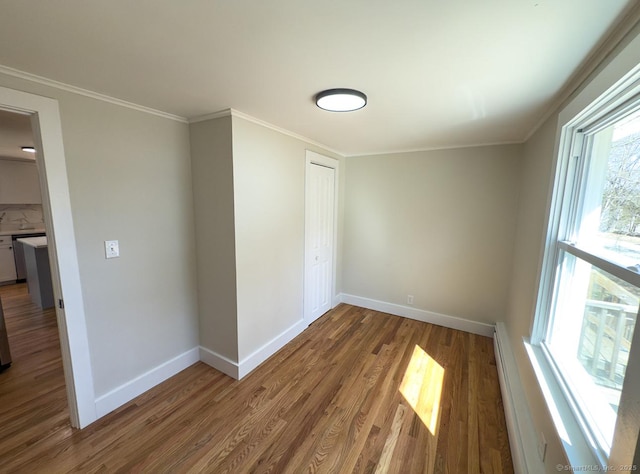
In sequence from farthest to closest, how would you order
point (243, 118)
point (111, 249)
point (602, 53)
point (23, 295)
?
point (23, 295) < point (243, 118) < point (111, 249) < point (602, 53)

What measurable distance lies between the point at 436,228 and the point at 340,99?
2.23m

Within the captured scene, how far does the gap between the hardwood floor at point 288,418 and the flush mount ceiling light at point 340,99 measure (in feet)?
7.30

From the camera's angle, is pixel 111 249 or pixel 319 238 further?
pixel 319 238

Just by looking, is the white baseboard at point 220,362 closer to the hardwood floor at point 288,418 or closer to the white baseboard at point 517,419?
the hardwood floor at point 288,418

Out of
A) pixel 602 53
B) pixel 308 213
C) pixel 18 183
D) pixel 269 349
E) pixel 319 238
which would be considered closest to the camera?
pixel 602 53

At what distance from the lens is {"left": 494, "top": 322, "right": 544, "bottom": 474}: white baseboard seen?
1.36 m

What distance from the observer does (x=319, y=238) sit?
3348 mm

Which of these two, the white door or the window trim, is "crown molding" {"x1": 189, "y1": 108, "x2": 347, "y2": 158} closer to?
the white door

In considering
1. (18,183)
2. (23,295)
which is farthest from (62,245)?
(18,183)

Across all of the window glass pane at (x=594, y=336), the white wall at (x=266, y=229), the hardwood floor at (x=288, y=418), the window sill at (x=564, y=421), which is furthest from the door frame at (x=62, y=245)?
the window glass pane at (x=594, y=336)

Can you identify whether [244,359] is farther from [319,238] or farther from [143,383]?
[319,238]

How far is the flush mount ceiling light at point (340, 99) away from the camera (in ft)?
5.07

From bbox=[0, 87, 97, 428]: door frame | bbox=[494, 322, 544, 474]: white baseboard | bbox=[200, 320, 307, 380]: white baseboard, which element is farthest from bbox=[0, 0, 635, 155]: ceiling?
bbox=[200, 320, 307, 380]: white baseboard

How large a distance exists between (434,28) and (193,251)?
2.35 m
